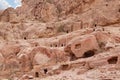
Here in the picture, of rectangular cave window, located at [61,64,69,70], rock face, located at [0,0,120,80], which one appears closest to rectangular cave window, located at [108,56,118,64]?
rock face, located at [0,0,120,80]

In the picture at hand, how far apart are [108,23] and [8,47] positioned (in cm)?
1187

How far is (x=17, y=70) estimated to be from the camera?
2448 cm

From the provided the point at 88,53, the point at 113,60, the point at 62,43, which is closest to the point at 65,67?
the point at 88,53

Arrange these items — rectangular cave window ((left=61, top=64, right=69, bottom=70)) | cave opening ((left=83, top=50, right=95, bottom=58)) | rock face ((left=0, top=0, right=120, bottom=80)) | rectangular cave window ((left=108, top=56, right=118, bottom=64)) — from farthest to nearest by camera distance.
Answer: cave opening ((left=83, top=50, right=95, bottom=58)), rectangular cave window ((left=61, top=64, right=69, bottom=70)), rock face ((left=0, top=0, right=120, bottom=80)), rectangular cave window ((left=108, top=56, right=118, bottom=64))

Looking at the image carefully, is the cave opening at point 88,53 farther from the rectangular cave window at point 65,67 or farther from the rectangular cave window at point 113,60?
the rectangular cave window at point 113,60

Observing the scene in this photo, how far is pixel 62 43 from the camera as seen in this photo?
27.6 metres

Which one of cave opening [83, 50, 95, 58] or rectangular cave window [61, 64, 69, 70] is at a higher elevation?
cave opening [83, 50, 95, 58]

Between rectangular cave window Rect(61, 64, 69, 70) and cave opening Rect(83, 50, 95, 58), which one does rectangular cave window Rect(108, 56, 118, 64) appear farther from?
cave opening Rect(83, 50, 95, 58)

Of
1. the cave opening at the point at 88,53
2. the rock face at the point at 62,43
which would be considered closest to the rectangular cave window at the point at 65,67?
the rock face at the point at 62,43

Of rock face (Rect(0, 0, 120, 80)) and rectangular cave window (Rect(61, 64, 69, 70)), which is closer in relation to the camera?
rock face (Rect(0, 0, 120, 80))

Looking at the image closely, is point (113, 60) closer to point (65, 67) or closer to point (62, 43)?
point (65, 67)

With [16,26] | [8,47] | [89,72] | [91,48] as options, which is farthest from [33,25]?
[89,72]

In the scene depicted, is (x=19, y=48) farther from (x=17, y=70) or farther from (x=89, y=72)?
(x=89, y=72)

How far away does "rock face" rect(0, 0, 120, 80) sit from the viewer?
56.1ft
